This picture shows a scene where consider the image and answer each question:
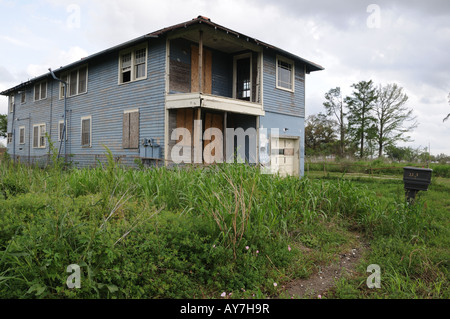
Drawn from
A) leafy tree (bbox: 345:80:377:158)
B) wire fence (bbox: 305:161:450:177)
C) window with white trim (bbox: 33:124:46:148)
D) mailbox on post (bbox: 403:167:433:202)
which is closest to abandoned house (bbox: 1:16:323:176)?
window with white trim (bbox: 33:124:46:148)

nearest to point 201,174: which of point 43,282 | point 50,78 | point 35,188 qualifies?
point 35,188

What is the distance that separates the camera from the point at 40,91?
21.9 meters

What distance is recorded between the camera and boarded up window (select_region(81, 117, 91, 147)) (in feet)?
56.2

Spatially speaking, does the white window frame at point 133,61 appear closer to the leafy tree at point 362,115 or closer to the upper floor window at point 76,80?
the upper floor window at point 76,80

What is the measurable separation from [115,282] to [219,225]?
1.39 metres

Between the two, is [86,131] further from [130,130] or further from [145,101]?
[145,101]

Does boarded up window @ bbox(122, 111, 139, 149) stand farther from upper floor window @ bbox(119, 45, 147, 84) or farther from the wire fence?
the wire fence

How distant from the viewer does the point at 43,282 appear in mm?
2869

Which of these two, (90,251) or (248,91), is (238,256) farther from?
(248,91)

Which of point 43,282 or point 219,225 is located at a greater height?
point 219,225

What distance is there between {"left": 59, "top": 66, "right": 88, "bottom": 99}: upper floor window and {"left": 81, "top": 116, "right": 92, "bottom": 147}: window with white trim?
1655mm

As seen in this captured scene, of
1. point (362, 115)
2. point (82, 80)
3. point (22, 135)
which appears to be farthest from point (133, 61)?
point (362, 115)

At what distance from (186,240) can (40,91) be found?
2259 centimetres

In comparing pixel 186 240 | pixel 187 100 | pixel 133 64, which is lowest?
pixel 186 240
